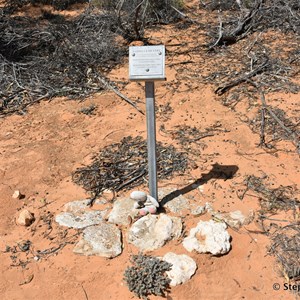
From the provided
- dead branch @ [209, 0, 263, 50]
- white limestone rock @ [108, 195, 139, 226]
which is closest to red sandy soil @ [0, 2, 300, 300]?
white limestone rock @ [108, 195, 139, 226]

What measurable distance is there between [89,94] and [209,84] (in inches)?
69.4

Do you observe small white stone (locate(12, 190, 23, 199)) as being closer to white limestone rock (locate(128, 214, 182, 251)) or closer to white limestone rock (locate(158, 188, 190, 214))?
white limestone rock (locate(128, 214, 182, 251))

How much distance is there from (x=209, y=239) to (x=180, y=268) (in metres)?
0.33

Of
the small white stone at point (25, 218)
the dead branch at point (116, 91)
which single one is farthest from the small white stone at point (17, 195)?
the dead branch at point (116, 91)

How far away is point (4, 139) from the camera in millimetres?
4438

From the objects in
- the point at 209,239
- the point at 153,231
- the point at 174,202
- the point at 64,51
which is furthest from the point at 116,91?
the point at 209,239

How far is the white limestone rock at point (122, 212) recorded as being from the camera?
9.98 ft

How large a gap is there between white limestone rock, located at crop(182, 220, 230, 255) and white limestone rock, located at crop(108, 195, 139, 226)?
0.52 meters

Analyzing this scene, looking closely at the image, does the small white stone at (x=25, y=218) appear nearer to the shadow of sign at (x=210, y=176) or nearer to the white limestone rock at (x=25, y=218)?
the white limestone rock at (x=25, y=218)

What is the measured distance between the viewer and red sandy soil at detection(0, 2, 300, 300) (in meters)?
2.58

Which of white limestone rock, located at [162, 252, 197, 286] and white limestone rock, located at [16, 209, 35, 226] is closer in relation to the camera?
white limestone rock, located at [162, 252, 197, 286]

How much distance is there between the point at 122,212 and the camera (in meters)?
3.11

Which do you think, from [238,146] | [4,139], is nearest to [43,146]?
[4,139]

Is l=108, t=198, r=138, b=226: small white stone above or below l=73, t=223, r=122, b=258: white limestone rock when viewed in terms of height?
above
